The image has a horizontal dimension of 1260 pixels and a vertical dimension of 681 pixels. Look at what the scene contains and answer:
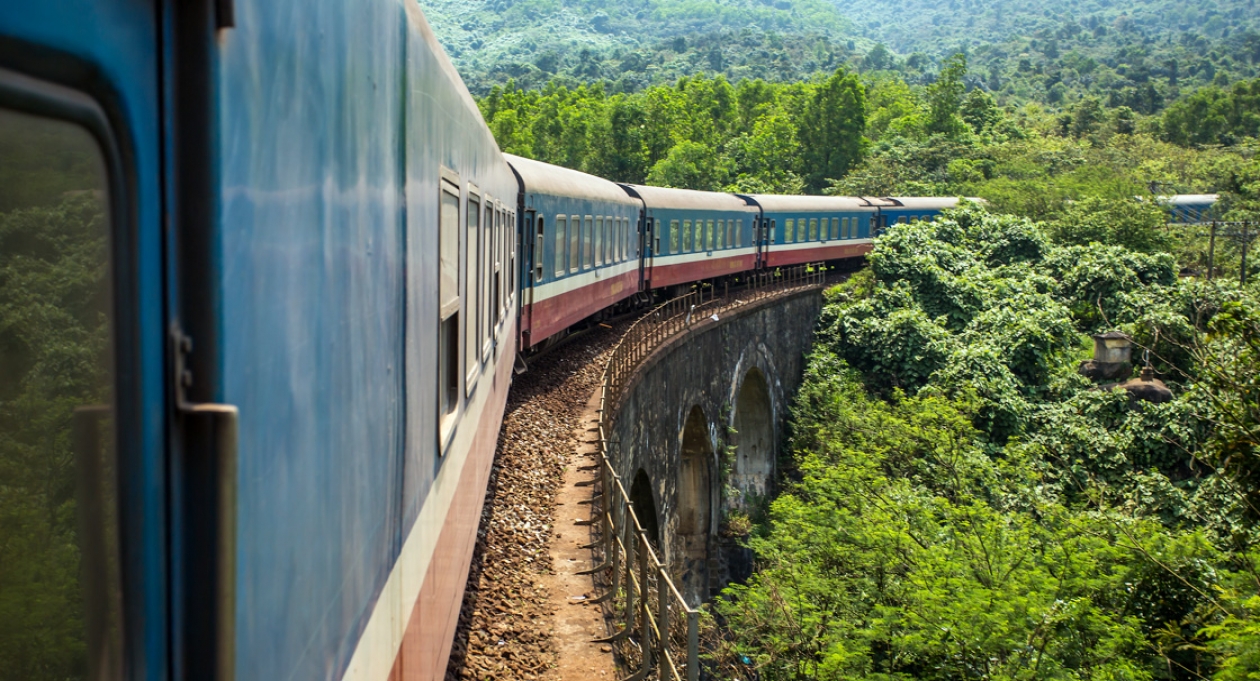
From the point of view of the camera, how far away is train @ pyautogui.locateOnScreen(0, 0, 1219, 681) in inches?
41.9

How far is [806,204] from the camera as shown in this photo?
32.9 m

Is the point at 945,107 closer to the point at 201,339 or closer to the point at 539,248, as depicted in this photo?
the point at 539,248

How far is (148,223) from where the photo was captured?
121cm

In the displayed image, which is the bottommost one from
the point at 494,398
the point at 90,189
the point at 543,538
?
Answer: the point at 543,538

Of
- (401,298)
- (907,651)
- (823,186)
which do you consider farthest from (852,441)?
(823,186)

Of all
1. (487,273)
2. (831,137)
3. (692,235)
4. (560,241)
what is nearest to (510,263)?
(487,273)

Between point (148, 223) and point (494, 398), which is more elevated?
point (148, 223)

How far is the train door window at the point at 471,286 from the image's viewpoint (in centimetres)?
528

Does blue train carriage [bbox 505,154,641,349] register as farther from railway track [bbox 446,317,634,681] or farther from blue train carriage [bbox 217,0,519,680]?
blue train carriage [bbox 217,0,519,680]

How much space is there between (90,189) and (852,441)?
2655 cm

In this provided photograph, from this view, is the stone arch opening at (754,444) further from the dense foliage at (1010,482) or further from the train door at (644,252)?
the train door at (644,252)

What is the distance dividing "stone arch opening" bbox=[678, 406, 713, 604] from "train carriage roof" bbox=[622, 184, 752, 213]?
18.0ft

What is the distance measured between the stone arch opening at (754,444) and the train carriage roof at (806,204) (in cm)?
512

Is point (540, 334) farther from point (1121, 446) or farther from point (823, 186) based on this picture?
point (823, 186)
